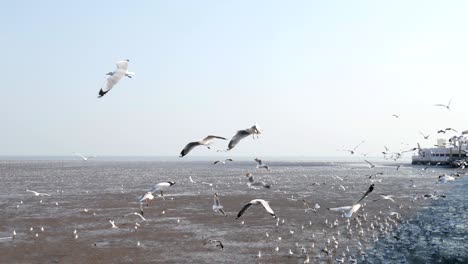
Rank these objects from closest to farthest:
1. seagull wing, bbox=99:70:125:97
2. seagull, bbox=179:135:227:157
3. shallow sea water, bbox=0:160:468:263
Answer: seagull wing, bbox=99:70:125:97 → seagull, bbox=179:135:227:157 → shallow sea water, bbox=0:160:468:263

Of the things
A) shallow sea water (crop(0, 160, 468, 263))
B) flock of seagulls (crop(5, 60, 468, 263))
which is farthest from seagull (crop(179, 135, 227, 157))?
shallow sea water (crop(0, 160, 468, 263))

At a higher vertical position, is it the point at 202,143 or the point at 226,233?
the point at 202,143

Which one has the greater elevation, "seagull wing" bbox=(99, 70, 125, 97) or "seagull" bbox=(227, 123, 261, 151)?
"seagull wing" bbox=(99, 70, 125, 97)

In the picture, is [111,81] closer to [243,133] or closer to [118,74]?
[118,74]

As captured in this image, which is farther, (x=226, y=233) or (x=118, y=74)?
(x=226, y=233)

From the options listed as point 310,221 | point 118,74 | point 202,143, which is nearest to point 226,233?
point 310,221

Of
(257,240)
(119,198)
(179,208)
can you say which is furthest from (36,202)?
(257,240)

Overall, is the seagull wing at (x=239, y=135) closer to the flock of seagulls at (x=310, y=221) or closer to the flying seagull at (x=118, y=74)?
the flock of seagulls at (x=310, y=221)

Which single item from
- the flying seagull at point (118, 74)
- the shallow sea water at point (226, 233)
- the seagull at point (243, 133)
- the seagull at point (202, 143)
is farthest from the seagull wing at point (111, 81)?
the shallow sea water at point (226, 233)

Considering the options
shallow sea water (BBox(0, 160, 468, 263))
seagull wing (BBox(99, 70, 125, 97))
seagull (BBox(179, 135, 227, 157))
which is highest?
seagull wing (BBox(99, 70, 125, 97))

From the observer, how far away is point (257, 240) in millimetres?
22016

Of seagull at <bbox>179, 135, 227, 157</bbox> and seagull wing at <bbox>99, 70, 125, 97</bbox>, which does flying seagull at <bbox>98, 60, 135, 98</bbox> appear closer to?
seagull wing at <bbox>99, 70, 125, 97</bbox>

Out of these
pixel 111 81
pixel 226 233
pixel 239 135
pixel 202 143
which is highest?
pixel 111 81

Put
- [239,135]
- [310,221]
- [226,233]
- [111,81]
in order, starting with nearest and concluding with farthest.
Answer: [111,81]
[239,135]
[226,233]
[310,221]
